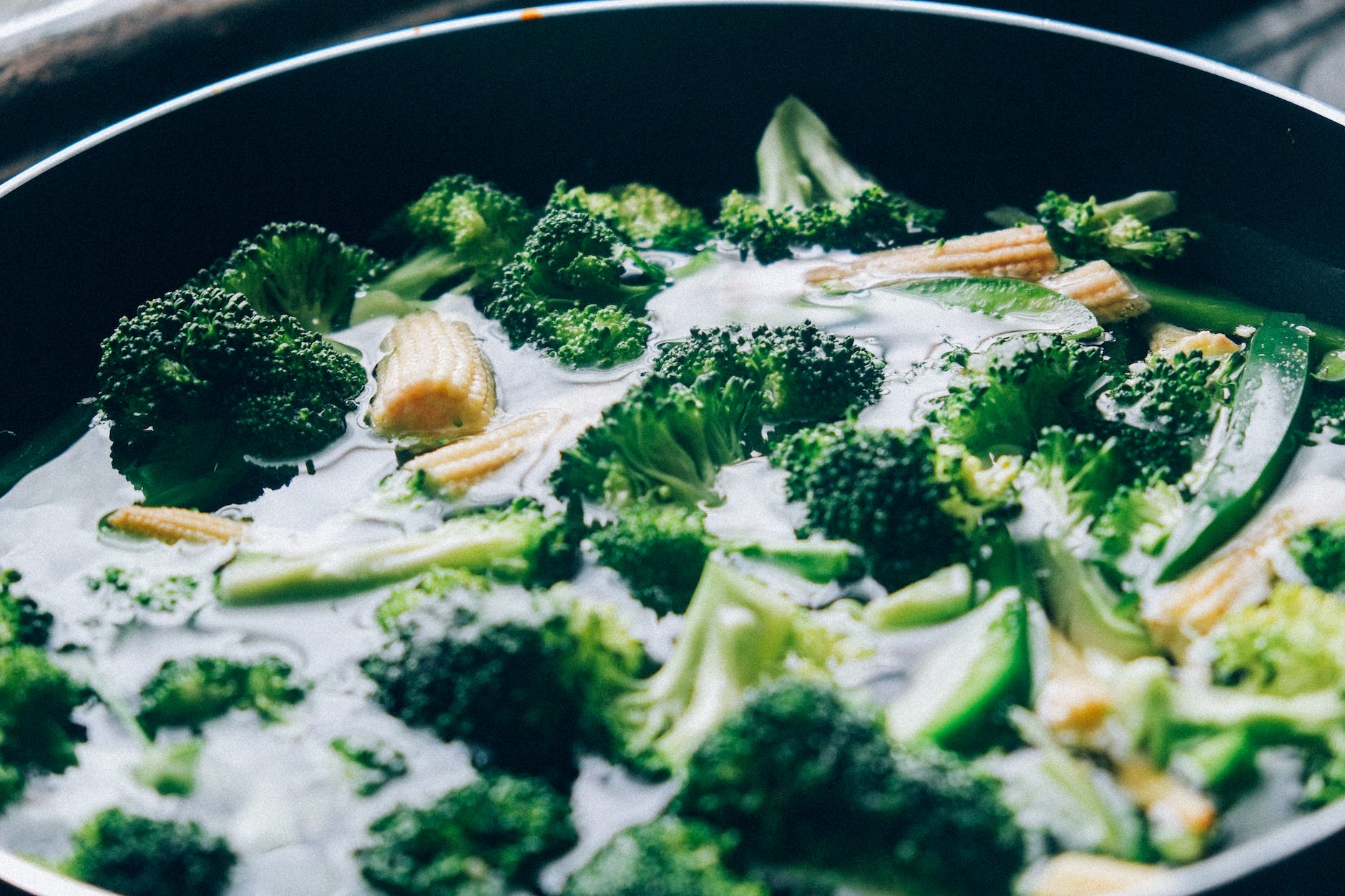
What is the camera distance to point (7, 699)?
146 cm

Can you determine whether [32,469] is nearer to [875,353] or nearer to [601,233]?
[601,233]

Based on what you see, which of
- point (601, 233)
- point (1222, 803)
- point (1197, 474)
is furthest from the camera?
point (601, 233)

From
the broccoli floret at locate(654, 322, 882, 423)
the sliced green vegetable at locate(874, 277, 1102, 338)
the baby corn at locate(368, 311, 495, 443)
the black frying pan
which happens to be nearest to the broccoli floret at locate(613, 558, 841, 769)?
the broccoli floret at locate(654, 322, 882, 423)

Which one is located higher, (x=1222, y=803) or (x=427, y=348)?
(x=427, y=348)

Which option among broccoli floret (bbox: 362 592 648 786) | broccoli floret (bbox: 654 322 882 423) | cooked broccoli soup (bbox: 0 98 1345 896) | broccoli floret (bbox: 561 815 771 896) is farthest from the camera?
broccoli floret (bbox: 654 322 882 423)

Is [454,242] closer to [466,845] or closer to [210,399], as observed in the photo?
[210,399]

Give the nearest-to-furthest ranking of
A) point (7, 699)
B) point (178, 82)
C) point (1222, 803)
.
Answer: point (1222, 803) → point (7, 699) → point (178, 82)

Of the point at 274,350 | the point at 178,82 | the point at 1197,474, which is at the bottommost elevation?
the point at 1197,474

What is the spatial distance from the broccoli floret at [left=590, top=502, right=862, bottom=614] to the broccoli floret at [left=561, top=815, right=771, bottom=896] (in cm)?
41

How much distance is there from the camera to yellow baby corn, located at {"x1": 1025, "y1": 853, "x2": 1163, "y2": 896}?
1160 mm

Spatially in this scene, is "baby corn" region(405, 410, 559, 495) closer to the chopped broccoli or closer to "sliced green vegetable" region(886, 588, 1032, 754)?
the chopped broccoli

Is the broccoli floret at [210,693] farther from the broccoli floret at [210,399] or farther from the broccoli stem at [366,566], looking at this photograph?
the broccoli floret at [210,399]

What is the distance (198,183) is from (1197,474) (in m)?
2.03

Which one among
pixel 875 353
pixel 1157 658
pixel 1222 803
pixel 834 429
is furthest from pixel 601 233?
pixel 1222 803
